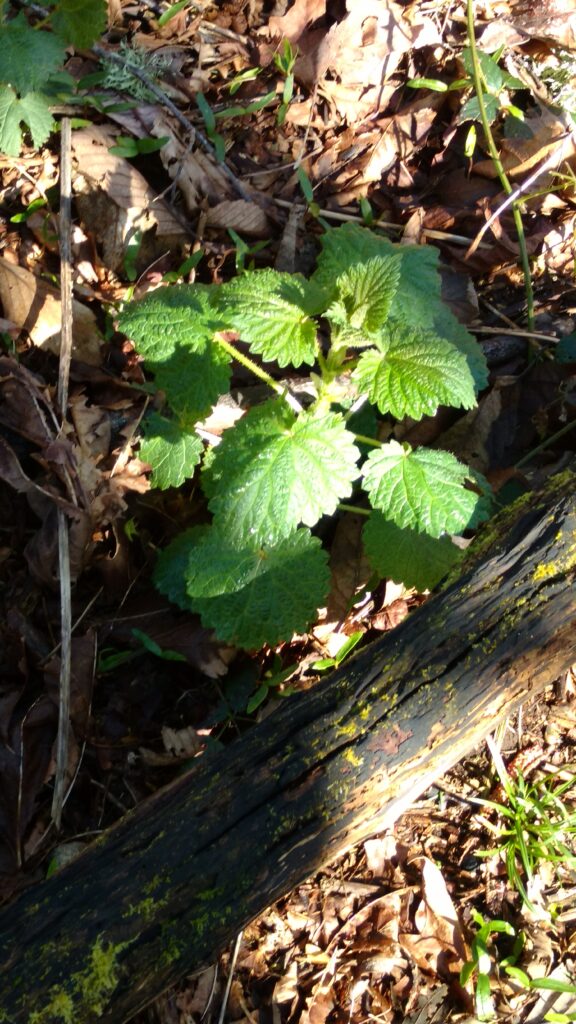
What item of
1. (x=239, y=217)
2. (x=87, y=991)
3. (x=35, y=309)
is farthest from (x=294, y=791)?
(x=239, y=217)

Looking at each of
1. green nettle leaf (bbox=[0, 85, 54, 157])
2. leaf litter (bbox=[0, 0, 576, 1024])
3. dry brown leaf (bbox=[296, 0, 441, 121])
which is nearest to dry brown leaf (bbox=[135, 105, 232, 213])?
leaf litter (bbox=[0, 0, 576, 1024])

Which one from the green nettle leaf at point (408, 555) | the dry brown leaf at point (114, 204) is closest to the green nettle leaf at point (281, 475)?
the green nettle leaf at point (408, 555)

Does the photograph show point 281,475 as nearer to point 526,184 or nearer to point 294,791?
point 294,791

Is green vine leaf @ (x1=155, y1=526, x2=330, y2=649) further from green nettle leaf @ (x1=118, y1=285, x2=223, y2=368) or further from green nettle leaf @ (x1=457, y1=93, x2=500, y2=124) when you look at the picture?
green nettle leaf @ (x1=457, y1=93, x2=500, y2=124)

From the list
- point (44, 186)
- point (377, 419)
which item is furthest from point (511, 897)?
point (44, 186)

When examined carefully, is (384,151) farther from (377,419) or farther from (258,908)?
(258,908)
